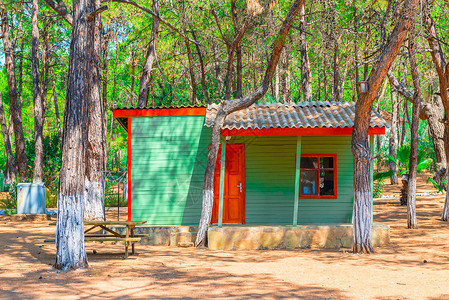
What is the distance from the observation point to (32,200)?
55.1 ft

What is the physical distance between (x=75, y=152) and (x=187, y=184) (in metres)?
4.82

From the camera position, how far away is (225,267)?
8.90m

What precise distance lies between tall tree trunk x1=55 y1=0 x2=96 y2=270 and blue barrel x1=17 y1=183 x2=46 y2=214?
9083 millimetres

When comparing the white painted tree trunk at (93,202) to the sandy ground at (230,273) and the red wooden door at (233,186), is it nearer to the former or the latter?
the sandy ground at (230,273)

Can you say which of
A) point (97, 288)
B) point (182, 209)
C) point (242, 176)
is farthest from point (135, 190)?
point (97, 288)

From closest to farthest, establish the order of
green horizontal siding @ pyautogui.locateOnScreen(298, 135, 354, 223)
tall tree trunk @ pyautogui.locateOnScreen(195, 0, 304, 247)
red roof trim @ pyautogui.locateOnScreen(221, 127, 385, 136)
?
red roof trim @ pyautogui.locateOnScreen(221, 127, 385, 136) < tall tree trunk @ pyautogui.locateOnScreen(195, 0, 304, 247) < green horizontal siding @ pyautogui.locateOnScreen(298, 135, 354, 223)

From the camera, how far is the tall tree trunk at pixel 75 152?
8148mm

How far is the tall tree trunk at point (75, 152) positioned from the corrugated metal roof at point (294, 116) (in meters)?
3.88

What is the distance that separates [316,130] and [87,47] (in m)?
5.50

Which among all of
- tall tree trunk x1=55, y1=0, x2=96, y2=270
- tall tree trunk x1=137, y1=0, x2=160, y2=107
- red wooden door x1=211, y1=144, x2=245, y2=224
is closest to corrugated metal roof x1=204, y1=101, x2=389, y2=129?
red wooden door x1=211, y1=144, x2=245, y2=224

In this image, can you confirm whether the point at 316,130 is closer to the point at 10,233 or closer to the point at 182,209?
the point at 182,209

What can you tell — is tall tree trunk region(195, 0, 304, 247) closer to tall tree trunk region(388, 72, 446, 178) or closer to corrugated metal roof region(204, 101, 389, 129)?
corrugated metal roof region(204, 101, 389, 129)

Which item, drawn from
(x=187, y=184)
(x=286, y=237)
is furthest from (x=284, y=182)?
(x=187, y=184)

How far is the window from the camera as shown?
12906 mm
